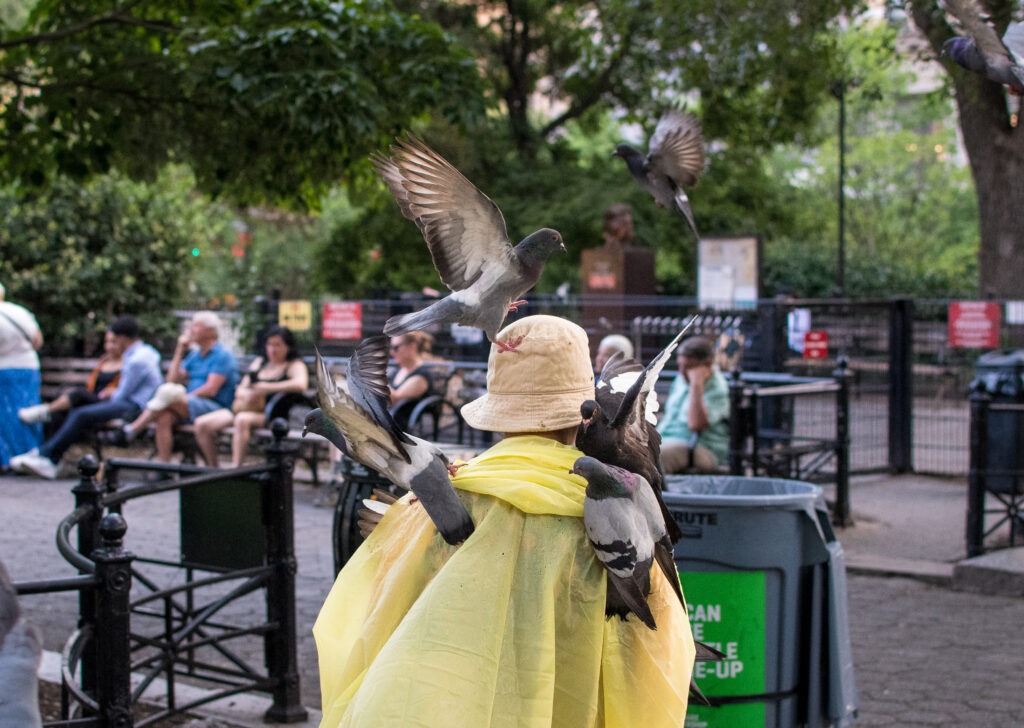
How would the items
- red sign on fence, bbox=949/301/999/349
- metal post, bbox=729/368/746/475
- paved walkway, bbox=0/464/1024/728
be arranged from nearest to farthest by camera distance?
1. paved walkway, bbox=0/464/1024/728
2. metal post, bbox=729/368/746/475
3. red sign on fence, bbox=949/301/999/349

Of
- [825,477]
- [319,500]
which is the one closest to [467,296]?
[825,477]

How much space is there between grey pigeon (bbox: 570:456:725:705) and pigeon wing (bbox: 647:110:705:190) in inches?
55.2

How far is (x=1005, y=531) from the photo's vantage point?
880cm

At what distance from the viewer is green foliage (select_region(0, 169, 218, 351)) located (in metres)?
15.3

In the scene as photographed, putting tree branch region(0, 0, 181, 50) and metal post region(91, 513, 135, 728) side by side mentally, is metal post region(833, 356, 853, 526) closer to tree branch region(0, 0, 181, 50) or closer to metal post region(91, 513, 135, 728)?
tree branch region(0, 0, 181, 50)

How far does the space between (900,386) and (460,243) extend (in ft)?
32.7

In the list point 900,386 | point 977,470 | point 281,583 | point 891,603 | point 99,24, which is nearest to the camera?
point 281,583

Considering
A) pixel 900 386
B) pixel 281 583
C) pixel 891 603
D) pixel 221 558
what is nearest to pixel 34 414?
pixel 221 558

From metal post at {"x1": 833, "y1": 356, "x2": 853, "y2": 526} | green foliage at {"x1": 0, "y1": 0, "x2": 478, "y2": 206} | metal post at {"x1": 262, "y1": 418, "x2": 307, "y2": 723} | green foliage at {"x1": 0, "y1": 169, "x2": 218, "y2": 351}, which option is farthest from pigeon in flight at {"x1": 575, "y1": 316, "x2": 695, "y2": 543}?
green foliage at {"x1": 0, "y1": 169, "x2": 218, "y2": 351}

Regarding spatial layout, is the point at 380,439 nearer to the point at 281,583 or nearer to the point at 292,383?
the point at 281,583

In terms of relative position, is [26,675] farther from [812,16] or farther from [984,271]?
[984,271]

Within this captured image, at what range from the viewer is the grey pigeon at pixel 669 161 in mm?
3615

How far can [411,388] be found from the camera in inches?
392

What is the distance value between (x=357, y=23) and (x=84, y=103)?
1.74 metres
